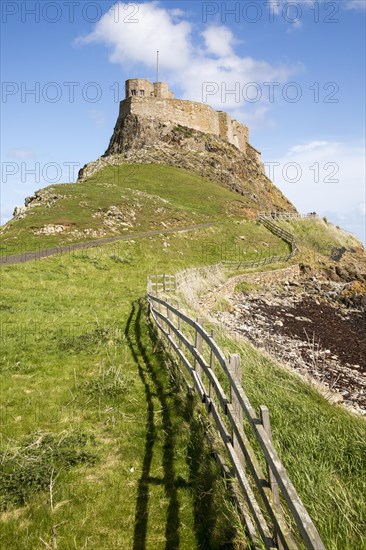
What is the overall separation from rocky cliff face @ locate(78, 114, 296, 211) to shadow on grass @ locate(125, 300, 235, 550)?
69.2m

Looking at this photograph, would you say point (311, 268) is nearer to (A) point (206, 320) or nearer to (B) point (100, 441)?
(A) point (206, 320)

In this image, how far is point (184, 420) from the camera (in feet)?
28.1

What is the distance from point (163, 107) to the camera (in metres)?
84.9

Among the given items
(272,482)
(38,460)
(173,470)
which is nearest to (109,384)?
(38,460)

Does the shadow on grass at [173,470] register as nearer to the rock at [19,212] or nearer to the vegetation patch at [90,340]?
the vegetation patch at [90,340]

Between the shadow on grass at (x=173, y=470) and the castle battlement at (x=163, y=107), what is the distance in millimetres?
80937

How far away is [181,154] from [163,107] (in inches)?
469

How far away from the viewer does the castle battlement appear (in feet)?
275

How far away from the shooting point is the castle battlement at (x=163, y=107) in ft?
275

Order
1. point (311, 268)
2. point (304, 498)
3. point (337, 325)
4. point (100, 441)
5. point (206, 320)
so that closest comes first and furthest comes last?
1. point (304, 498)
2. point (100, 441)
3. point (206, 320)
4. point (337, 325)
5. point (311, 268)

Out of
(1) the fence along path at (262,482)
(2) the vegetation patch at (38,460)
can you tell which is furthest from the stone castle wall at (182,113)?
(1) the fence along path at (262,482)

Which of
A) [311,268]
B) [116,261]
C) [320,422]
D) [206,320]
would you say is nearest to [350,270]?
[311,268]

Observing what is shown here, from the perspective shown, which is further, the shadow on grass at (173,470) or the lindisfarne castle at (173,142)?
the lindisfarne castle at (173,142)

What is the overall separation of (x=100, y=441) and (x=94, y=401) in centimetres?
187
